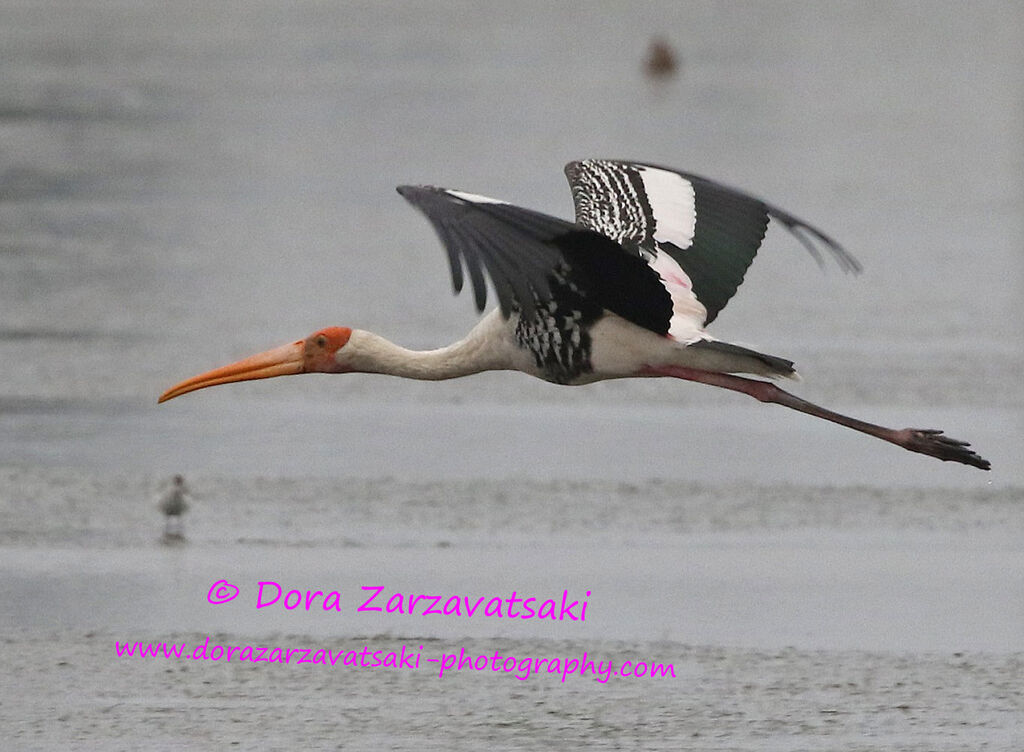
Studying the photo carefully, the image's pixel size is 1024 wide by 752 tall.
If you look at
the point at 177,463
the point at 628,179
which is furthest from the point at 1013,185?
the point at 628,179

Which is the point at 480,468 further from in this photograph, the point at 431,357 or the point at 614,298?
the point at 614,298

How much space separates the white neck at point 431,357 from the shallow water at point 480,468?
1.16 m

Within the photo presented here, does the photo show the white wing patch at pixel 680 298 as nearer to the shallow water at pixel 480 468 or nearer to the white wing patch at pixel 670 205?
the white wing patch at pixel 670 205

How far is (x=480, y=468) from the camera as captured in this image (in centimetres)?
1243

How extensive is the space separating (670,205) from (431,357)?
3.50 feet

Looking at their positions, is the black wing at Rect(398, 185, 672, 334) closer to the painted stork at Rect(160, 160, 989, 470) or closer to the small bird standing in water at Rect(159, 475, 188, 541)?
the painted stork at Rect(160, 160, 989, 470)

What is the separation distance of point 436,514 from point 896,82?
28.4 metres

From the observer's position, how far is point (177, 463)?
12562 mm

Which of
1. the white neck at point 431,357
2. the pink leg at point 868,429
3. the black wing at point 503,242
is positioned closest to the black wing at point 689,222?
the pink leg at point 868,429

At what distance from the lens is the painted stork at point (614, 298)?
7305 mm

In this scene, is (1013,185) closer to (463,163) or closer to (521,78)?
(463,163)

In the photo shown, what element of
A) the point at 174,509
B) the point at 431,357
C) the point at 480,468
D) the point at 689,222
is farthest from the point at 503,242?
the point at 480,468

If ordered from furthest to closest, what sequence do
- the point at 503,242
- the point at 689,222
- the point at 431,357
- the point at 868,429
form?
the point at 689,222 < the point at 431,357 < the point at 868,429 < the point at 503,242

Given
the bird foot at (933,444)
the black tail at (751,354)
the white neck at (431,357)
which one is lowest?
the bird foot at (933,444)
